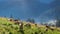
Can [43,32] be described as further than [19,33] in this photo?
Yes

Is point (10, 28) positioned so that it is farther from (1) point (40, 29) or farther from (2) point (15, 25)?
(1) point (40, 29)

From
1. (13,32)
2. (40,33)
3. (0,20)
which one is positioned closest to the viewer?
(13,32)

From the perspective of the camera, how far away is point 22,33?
3381 cm

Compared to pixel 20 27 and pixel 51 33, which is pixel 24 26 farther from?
pixel 51 33

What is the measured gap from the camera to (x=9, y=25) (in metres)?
35.8

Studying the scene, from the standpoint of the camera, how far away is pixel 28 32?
34.6 metres

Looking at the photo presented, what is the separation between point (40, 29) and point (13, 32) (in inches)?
206

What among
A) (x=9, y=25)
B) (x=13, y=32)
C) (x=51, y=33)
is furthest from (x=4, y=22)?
(x=51, y=33)

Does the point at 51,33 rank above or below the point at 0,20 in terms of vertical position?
below

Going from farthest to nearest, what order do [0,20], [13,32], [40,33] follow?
[0,20] → [40,33] → [13,32]

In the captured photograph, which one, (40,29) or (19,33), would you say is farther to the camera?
(40,29)

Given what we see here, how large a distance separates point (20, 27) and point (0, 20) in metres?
4.69

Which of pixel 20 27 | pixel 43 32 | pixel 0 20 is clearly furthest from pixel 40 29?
pixel 0 20

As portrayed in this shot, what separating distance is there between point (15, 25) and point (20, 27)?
1.46 m
